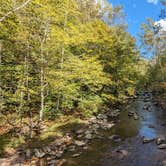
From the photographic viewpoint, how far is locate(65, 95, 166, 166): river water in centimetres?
1193

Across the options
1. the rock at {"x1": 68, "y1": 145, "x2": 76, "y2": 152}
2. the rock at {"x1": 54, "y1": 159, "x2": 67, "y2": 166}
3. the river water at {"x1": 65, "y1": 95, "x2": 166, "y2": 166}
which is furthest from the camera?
the rock at {"x1": 68, "y1": 145, "x2": 76, "y2": 152}

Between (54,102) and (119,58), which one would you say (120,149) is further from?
(119,58)

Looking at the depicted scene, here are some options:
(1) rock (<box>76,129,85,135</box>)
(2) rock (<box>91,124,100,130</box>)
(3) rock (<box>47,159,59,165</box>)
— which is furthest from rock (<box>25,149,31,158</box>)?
(2) rock (<box>91,124,100,130</box>)

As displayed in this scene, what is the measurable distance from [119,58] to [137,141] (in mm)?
13609

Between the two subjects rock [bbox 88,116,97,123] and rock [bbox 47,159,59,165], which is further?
rock [bbox 88,116,97,123]

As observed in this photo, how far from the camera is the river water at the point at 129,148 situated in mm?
11930

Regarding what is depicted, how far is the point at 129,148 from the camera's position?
13938 mm

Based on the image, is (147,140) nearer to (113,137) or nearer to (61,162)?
(113,137)

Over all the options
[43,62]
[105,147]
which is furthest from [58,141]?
[43,62]

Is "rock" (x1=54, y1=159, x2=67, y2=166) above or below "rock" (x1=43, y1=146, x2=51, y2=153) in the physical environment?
below

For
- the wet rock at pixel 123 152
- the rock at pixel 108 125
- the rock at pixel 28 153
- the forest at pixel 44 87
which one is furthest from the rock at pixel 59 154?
the rock at pixel 108 125

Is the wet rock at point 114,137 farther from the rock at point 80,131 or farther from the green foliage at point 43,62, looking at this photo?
the green foliage at point 43,62

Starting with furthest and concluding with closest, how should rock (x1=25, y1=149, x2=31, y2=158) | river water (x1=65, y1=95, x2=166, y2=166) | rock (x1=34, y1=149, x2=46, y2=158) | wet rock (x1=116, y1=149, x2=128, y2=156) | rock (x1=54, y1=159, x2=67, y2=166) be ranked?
wet rock (x1=116, y1=149, x2=128, y2=156) < rock (x1=34, y1=149, x2=46, y2=158) < rock (x1=25, y1=149, x2=31, y2=158) < river water (x1=65, y1=95, x2=166, y2=166) < rock (x1=54, y1=159, x2=67, y2=166)

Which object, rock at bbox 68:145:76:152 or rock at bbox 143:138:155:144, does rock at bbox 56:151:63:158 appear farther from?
rock at bbox 143:138:155:144
